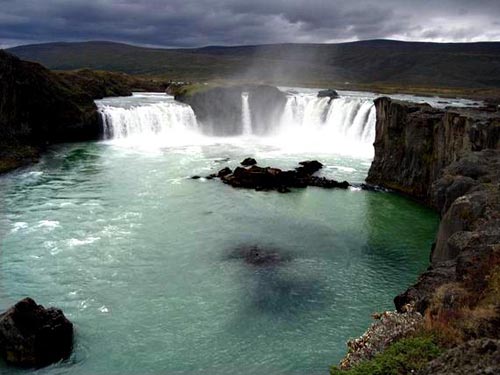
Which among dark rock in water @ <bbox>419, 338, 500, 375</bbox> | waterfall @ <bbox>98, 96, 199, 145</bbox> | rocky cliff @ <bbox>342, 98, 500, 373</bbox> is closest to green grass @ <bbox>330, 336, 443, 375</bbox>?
rocky cliff @ <bbox>342, 98, 500, 373</bbox>

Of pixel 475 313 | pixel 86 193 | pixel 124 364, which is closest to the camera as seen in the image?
pixel 475 313

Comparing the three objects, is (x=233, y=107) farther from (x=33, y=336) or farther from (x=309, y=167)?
(x=33, y=336)

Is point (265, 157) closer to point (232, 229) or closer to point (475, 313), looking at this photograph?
point (232, 229)

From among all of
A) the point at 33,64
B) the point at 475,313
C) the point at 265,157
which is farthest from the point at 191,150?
the point at 475,313

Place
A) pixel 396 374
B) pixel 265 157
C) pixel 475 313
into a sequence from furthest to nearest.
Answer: pixel 265 157, pixel 475 313, pixel 396 374

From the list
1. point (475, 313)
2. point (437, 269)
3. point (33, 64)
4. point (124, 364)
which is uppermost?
point (33, 64)

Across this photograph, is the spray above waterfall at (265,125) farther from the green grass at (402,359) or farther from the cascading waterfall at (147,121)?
the green grass at (402,359)

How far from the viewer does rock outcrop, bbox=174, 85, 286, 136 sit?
6931 centimetres

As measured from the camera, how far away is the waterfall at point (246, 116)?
70688 mm

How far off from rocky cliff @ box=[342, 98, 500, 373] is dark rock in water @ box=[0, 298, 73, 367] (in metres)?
11.2

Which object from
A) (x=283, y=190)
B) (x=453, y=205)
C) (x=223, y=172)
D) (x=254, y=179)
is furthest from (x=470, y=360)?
(x=223, y=172)

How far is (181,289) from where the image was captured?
69.9 feet

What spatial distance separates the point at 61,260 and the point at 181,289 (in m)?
6.65

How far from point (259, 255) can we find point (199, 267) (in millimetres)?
3355
